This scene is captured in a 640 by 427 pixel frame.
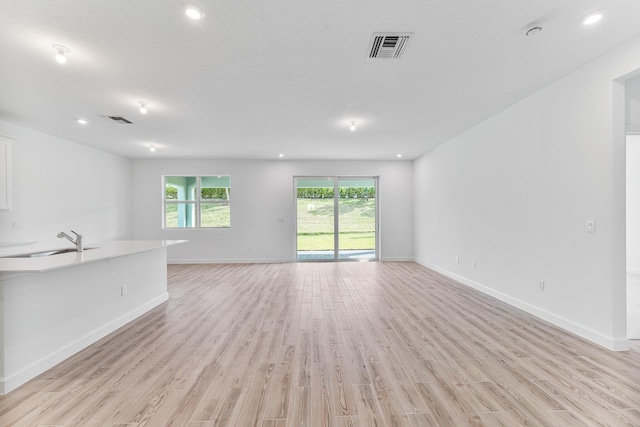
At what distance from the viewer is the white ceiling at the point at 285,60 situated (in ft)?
6.81

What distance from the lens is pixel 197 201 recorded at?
24.9 ft

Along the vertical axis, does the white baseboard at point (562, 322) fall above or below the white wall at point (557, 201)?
below

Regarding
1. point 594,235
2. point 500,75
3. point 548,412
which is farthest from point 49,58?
point 594,235

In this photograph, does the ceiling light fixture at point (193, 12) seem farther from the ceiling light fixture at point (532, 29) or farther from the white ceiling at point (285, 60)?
the ceiling light fixture at point (532, 29)

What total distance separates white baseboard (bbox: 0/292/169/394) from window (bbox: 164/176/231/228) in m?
4.16

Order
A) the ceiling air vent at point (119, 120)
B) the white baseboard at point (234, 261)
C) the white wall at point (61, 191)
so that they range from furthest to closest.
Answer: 1. the white baseboard at point (234, 261)
2. the white wall at point (61, 191)
3. the ceiling air vent at point (119, 120)

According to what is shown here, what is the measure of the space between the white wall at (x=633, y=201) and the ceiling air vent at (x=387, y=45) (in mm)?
6031

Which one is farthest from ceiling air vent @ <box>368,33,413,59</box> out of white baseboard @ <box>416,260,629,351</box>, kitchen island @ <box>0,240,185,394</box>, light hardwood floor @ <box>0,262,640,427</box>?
white baseboard @ <box>416,260,629,351</box>

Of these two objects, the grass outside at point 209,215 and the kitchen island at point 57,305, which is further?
the grass outside at point 209,215

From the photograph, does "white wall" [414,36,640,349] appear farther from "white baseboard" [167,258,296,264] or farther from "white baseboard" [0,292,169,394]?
"white baseboard" [0,292,169,394]

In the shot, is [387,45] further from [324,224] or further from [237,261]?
[237,261]

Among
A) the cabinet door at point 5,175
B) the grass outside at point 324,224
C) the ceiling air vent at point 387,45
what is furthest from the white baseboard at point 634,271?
the cabinet door at point 5,175

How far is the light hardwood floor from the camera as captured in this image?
1.75 meters

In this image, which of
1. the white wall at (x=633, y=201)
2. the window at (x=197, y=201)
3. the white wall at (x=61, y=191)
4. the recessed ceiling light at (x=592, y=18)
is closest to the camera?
the recessed ceiling light at (x=592, y=18)
